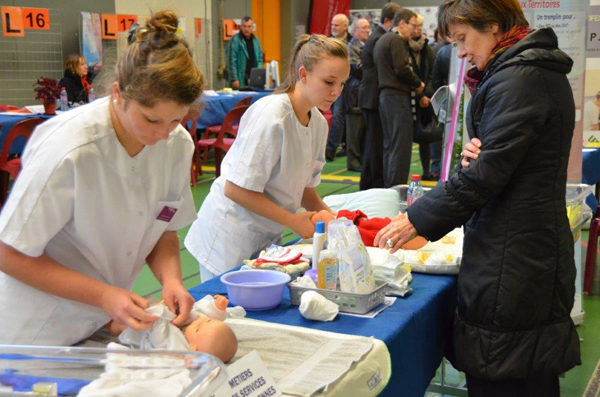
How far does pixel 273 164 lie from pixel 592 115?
413 cm

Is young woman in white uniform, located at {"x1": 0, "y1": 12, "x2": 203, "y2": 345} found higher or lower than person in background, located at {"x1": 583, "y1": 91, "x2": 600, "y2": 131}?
higher

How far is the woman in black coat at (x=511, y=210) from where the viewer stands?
177 cm

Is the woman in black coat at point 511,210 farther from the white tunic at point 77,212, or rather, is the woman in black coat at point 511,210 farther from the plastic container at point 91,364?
the plastic container at point 91,364

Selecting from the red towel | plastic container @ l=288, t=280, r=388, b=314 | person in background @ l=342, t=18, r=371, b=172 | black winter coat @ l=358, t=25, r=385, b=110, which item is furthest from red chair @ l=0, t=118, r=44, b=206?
plastic container @ l=288, t=280, r=388, b=314

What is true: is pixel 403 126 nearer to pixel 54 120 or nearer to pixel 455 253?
pixel 455 253

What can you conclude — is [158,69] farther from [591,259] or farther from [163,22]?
[591,259]

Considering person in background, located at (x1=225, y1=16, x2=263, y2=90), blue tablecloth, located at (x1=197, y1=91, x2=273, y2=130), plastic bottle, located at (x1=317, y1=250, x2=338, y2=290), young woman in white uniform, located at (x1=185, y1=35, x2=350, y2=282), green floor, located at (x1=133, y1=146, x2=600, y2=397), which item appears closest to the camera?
plastic bottle, located at (x1=317, y1=250, x2=338, y2=290)

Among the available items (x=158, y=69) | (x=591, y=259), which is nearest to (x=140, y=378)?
(x=158, y=69)

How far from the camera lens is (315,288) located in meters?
1.88

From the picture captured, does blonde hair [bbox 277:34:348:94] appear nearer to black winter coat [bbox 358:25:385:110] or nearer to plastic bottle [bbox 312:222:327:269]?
plastic bottle [bbox 312:222:327:269]

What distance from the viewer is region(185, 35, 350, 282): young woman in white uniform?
7.63ft

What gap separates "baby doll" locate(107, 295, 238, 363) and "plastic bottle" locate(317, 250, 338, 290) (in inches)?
18.1

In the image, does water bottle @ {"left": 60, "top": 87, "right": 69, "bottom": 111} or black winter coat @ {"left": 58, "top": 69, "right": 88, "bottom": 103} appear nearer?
water bottle @ {"left": 60, "top": 87, "right": 69, "bottom": 111}

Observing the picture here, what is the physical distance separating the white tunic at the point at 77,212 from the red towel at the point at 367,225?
2.97 ft
